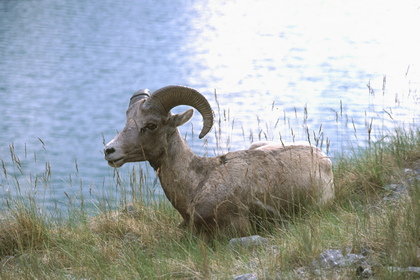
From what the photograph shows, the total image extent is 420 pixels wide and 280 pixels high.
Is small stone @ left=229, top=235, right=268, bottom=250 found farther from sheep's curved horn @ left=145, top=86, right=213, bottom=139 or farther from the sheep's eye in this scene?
the sheep's eye

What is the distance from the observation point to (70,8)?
248ft

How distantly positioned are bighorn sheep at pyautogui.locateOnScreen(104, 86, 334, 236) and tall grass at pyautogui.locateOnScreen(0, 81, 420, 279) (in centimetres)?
25

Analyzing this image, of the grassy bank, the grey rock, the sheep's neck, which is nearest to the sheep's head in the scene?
the sheep's neck

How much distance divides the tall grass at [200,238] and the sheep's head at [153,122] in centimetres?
70

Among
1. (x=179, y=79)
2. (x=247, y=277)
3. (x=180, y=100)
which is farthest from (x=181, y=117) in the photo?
(x=179, y=79)

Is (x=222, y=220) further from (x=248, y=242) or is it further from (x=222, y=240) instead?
(x=248, y=242)

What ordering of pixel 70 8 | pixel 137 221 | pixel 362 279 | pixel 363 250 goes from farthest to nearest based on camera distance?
pixel 70 8
pixel 137 221
pixel 363 250
pixel 362 279

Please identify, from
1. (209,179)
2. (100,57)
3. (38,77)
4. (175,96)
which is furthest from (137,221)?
(100,57)

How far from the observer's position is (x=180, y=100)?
6867 millimetres

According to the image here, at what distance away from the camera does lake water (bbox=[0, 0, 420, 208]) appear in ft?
33.2

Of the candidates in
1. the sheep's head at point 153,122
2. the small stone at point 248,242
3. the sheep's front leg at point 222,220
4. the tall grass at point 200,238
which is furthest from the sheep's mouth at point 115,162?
the small stone at point 248,242

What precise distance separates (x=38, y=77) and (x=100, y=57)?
37.1 ft

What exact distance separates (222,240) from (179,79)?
3203 centimetres

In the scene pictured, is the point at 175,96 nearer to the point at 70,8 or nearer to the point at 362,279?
the point at 362,279
